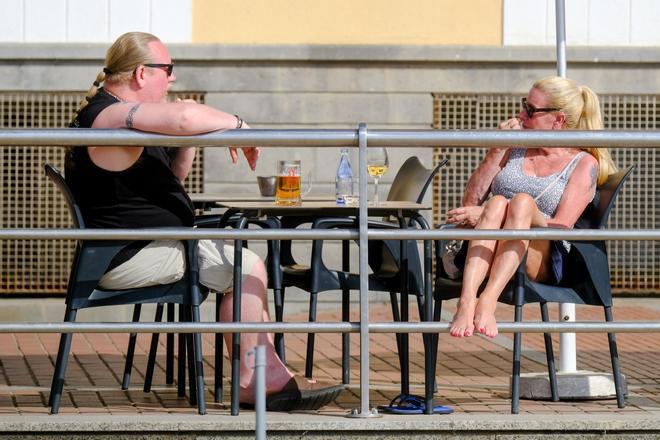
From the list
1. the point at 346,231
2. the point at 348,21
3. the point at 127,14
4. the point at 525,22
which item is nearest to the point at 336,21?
the point at 348,21

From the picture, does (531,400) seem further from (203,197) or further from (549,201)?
(203,197)

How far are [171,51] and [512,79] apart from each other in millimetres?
2799

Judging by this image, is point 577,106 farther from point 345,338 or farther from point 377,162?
point 345,338

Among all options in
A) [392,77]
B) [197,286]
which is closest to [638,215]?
[392,77]

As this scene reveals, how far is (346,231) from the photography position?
5.55 meters

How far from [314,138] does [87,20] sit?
6587mm

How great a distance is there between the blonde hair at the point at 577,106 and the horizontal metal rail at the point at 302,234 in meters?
1.06

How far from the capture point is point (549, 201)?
6.54 m

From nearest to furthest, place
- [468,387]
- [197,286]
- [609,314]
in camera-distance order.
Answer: [197,286]
[609,314]
[468,387]

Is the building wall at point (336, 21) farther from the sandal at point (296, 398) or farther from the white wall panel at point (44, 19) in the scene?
the sandal at point (296, 398)

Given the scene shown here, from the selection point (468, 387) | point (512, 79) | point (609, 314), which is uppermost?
point (512, 79)

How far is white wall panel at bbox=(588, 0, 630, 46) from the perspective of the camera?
11969 mm

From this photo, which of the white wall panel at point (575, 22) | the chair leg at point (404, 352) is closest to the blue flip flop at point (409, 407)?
the chair leg at point (404, 352)

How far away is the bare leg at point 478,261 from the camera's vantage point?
19.3ft
